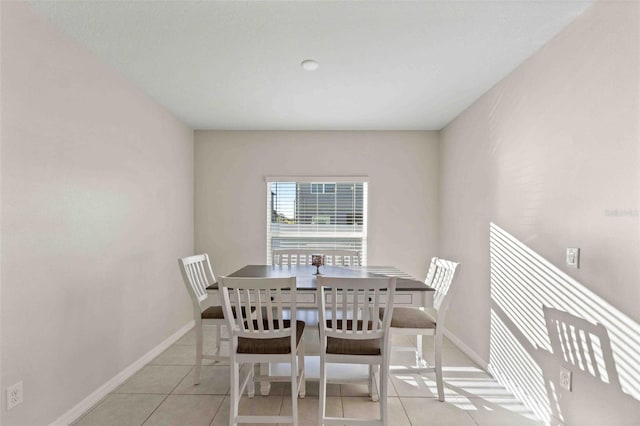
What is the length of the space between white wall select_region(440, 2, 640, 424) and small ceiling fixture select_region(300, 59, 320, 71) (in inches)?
60.3

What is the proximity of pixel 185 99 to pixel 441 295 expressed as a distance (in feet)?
9.60

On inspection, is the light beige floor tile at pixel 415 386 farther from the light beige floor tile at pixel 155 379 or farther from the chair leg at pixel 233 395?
the light beige floor tile at pixel 155 379

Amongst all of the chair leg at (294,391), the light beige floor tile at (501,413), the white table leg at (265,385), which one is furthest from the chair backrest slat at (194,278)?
the light beige floor tile at (501,413)

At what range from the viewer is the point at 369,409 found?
7.91ft

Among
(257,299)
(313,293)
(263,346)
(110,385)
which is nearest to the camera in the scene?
(257,299)

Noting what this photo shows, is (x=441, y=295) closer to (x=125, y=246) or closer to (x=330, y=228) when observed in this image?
(x=330, y=228)

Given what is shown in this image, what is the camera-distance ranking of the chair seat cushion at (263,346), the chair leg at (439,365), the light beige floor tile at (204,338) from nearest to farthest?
the chair seat cushion at (263,346), the chair leg at (439,365), the light beige floor tile at (204,338)

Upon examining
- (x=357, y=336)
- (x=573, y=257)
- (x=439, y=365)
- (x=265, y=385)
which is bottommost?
(x=265, y=385)

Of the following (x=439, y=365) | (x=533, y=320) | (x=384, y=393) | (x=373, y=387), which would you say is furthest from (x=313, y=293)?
(x=533, y=320)

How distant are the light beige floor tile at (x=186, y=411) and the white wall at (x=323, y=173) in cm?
203

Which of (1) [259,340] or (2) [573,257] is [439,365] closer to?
(2) [573,257]

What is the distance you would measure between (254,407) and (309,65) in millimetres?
2500

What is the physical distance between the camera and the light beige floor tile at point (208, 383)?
8.67 feet

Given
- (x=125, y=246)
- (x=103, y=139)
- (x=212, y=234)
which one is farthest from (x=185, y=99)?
(x=212, y=234)
